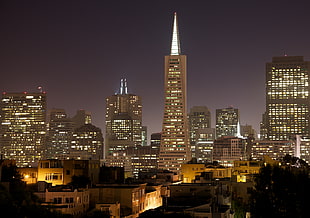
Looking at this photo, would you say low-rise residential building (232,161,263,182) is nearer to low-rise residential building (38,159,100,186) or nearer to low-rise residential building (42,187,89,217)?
low-rise residential building (38,159,100,186)

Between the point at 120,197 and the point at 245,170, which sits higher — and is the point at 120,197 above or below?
below

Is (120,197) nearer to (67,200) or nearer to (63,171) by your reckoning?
(67,200)

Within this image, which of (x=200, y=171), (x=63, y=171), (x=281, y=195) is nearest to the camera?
(x=281, y=195)

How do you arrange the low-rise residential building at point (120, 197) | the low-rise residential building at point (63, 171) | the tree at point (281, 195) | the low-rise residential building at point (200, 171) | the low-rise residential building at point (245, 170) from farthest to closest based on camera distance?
the low-rise residential building at point (200, 171), the low-rise residential building at point (245, 170), the low-rise residential building at point (63, 171), the low-rise residential building at point (120, 197), the tree at point (281, 195)

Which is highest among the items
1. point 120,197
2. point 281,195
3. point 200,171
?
point 200,171

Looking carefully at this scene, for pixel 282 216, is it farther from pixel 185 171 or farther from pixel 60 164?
pixel 185 171

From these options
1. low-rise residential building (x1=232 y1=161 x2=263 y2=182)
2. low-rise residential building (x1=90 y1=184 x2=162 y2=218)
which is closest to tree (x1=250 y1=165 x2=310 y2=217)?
low-rise residential building (x1=90 y1=184 x2=162 y2=218)

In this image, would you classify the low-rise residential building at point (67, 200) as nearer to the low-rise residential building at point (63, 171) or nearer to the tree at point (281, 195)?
the tree at point (281, 195)

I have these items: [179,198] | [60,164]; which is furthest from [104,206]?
[60,164]

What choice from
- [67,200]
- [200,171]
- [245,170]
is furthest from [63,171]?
[200,171]

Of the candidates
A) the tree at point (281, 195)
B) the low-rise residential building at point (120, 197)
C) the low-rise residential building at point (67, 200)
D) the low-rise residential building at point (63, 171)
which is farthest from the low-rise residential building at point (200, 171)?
the tree at point (281, 195)

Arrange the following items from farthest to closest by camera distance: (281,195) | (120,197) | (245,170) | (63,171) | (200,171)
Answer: (200,171), (245,170), (63,171), (120,197), (281,195)

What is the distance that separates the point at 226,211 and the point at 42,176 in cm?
4304

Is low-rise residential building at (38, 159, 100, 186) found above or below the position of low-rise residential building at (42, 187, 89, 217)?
above
